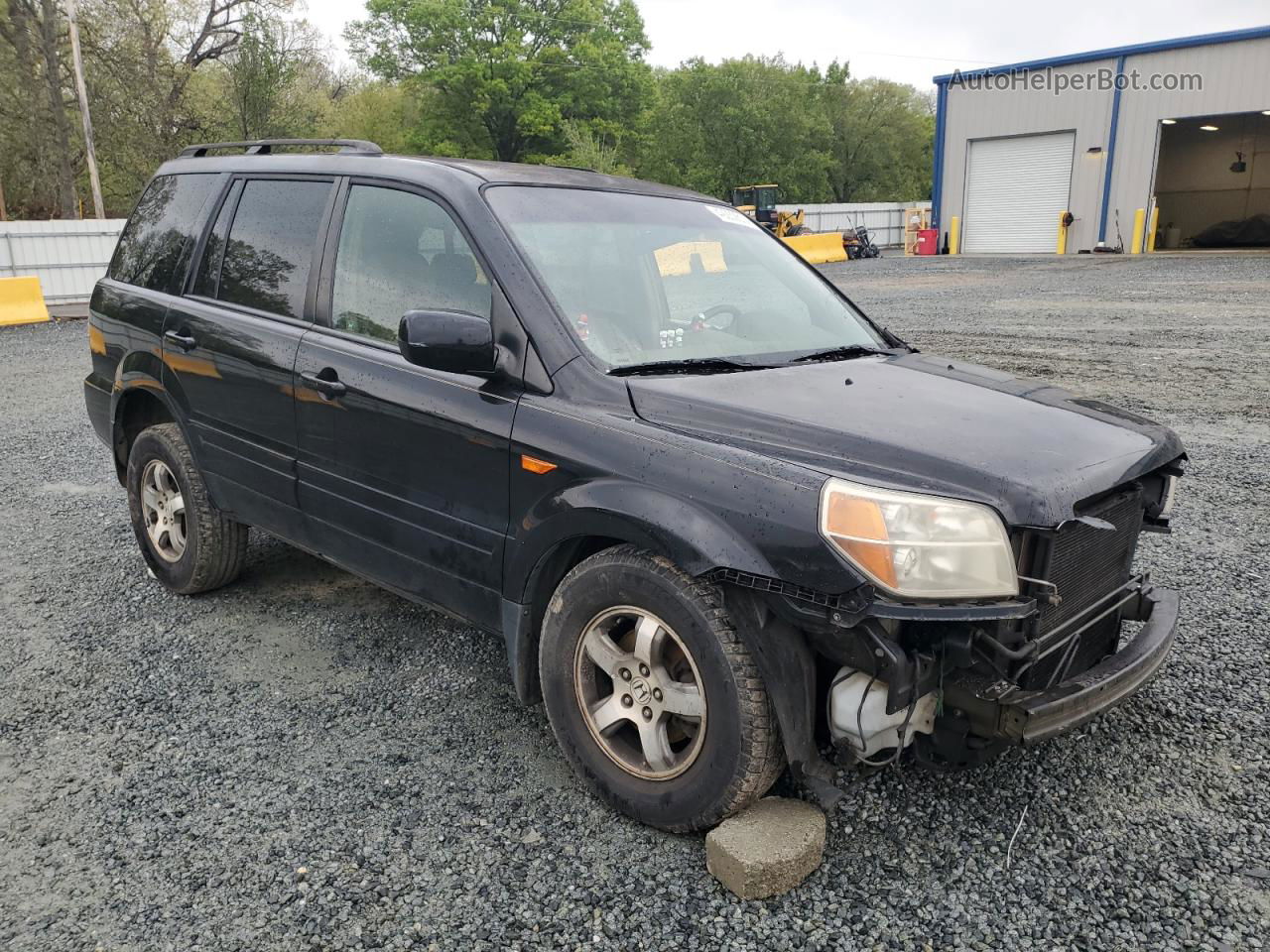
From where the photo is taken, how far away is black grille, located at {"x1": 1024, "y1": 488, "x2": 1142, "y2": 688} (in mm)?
2504

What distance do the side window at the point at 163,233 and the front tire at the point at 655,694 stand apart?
8.98 ft

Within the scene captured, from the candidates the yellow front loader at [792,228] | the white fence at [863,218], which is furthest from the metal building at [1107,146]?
the white fence at [863,218]

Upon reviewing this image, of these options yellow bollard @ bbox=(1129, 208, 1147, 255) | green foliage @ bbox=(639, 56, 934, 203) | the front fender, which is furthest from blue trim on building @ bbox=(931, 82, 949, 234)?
the front fender

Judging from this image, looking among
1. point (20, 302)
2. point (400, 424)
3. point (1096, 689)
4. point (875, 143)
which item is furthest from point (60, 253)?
point (875, 143)

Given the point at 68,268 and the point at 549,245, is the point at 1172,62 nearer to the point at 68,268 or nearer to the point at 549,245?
the point at 68,268

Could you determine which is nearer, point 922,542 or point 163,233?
point 922,542

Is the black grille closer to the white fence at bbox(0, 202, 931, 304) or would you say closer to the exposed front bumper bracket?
the exposed front bumper bracket

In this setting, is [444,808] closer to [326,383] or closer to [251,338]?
[326,383]

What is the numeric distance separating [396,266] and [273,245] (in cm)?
82

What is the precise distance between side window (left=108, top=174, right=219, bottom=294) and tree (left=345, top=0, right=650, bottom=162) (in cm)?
5534

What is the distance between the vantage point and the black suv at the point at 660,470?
7.84 ft

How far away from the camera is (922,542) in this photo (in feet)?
7.57

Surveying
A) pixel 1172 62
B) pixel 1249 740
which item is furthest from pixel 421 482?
pixel 1172 62

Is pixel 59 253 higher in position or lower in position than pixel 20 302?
higher
